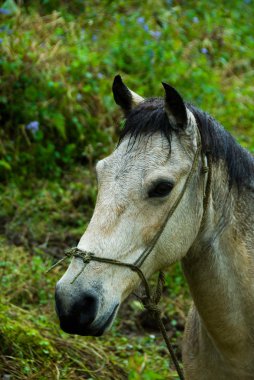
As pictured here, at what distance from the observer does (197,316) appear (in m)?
3.49

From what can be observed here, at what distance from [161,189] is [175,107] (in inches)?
13.5

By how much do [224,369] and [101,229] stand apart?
3.20 ft

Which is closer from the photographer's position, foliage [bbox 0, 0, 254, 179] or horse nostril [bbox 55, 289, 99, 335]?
horse nostril [bbox 55, 289, 99, 335]

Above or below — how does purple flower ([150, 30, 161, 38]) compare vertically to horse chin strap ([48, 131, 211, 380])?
below

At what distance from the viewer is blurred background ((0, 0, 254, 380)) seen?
4.46 meters

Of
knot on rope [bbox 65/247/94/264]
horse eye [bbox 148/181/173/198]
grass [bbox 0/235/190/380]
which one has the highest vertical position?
horse eye [bbox 148/181/173/198]

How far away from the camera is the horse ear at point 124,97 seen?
317 centimetres

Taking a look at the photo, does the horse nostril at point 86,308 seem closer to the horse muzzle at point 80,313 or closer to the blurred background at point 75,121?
the horse muzzle at point 80,313

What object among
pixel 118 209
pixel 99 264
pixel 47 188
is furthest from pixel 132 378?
pixel 47 188

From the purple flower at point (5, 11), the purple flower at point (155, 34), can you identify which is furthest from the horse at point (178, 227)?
the purple flower at point (155, 34)

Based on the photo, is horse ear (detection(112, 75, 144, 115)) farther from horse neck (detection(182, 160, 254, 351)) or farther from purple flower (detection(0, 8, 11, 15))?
purple flower (detection(0, 8, 11, 15))

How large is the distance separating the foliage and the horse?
9.99ft

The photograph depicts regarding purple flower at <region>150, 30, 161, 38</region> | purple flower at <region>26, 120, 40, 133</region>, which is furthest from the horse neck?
purple flower at <region>150, 30, 161, 38</region>

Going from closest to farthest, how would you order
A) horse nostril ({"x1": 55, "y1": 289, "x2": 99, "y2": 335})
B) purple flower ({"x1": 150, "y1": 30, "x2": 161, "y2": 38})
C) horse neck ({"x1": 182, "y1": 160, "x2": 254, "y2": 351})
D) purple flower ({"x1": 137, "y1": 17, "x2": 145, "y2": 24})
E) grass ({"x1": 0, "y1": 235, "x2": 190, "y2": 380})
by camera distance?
horse nostril ({"x1": 55, "y1": 289, "x2": 99, "y2": 335}), horse neck ({"x1": 182, "y1": 160, "x2": 254, "y2": 351}), grass ({"x1": 0, "y1": 235, "x2": 190, "y2": 380}), purple flower ({"x1": 150, "y1": 30, "x2": 161, "y2": 38}), purple flower ({"x1": 137, "y1": 17, "x2": 145, "y2": 24})
